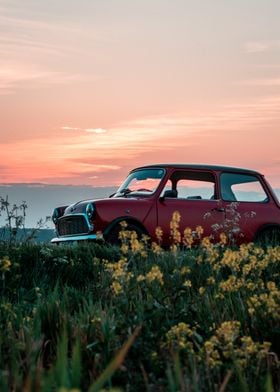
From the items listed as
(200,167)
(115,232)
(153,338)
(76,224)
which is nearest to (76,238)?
(76,224)

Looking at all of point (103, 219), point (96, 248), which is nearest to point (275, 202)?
point (103, 219)

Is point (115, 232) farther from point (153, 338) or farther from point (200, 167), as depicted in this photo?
point (153, 338)

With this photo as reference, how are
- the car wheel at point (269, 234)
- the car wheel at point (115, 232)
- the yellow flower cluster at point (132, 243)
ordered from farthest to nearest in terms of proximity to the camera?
1. the car wheel at point (269, 234)
2. the car wheel at point (115, 232)
3. the yellow flower cluster at point (132, 243)

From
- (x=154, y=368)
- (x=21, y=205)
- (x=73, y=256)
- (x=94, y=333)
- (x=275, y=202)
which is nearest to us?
(x=154, y=368)

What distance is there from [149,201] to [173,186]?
1.02m

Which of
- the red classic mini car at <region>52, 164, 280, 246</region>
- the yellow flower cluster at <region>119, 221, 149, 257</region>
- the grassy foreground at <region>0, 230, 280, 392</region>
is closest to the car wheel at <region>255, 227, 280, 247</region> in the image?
the red classic mini car at <region>52, 164, 280, 246</region>

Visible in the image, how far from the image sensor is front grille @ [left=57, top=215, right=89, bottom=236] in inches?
538

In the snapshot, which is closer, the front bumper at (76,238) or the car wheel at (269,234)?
the front bumper at (76,238)

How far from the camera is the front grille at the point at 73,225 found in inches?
538

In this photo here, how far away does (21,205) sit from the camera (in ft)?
37.6

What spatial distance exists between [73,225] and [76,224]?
0.12 m

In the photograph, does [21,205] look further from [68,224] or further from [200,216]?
[200,216]

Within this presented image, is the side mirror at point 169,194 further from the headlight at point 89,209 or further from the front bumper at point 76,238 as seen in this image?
the front bumper at point 76,238

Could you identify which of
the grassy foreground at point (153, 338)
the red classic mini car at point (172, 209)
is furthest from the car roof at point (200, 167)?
the grassy foreground at point (153, 338)
